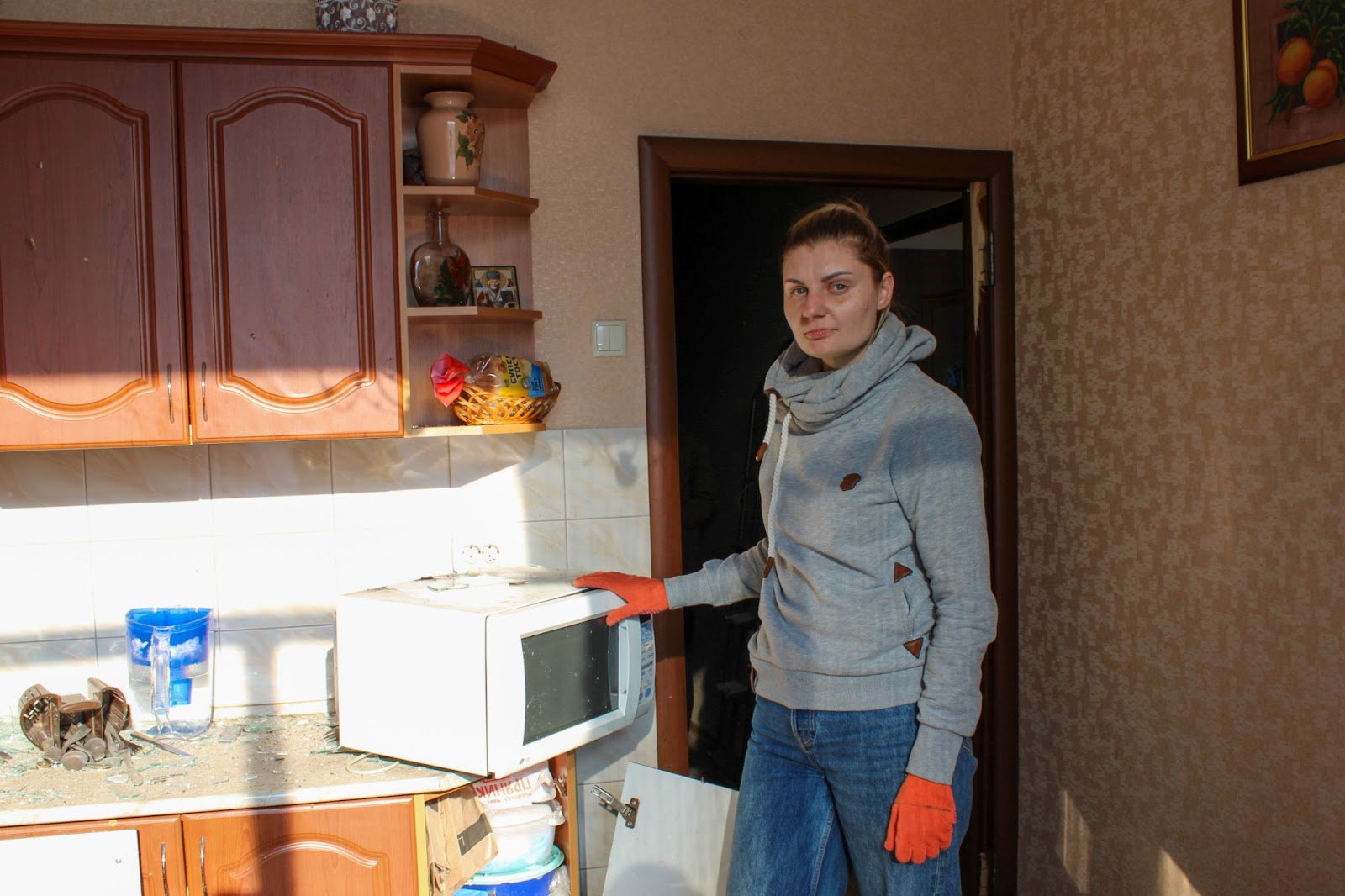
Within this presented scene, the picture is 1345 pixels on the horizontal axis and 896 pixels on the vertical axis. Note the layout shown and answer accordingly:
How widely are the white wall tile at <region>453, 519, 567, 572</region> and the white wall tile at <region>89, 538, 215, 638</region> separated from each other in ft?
1.66

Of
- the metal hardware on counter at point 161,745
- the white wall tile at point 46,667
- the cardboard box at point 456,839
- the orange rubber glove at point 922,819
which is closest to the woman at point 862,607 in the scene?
the orange rubber glove at point 922,819

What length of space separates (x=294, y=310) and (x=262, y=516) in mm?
529

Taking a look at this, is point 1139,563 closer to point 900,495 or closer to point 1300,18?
point 900,495

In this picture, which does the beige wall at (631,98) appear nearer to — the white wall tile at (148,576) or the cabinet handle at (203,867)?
the white wall tile at (148,576)

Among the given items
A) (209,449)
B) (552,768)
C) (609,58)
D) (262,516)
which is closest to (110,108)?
(209,449)

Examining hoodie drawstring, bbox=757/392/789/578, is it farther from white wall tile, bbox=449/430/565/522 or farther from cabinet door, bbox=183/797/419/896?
cabinet door, bbox=183/797/419/896

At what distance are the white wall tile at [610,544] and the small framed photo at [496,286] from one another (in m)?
0.49

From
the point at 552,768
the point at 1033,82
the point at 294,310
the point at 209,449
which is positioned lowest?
the point at 552,768

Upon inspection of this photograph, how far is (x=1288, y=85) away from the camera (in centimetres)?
174

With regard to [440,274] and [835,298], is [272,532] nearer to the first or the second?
[440,274]

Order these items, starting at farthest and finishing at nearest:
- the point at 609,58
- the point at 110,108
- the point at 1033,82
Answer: the point at 1033,82, the point at 609,58, the point at 110,108

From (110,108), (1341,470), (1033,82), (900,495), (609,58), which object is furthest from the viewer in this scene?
(1033,82)

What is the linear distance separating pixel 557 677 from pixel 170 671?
0.77 m

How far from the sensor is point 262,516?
2.18 meters
